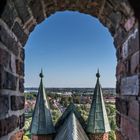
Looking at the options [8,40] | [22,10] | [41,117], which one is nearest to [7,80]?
[8,40]

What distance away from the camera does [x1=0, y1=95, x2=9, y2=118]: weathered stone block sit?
7.43 feet

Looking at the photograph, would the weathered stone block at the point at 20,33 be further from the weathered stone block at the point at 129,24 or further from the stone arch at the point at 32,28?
the weathered stone block at the point at 129,24

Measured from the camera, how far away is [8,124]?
2457 millimetres

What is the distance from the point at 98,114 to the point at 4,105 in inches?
647

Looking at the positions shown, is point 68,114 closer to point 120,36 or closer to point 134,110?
point 120,36

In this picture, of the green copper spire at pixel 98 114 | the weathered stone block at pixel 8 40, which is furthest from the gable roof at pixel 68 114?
the weathered stone block at pixel 8 40

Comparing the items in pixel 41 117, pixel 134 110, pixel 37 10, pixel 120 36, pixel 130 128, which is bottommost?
pixel 41 117

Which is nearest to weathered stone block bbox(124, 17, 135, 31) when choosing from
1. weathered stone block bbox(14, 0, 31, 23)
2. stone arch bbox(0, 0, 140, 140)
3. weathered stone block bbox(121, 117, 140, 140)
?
stone arch bbox(0, 0, 140, 140)

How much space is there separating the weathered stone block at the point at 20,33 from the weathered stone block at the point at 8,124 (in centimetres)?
65

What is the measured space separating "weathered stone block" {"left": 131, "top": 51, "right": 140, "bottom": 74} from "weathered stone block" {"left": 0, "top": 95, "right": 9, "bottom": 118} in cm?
86

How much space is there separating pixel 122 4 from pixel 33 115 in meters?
15.9

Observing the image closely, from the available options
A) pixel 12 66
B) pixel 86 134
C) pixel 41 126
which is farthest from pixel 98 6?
pixel 86 134

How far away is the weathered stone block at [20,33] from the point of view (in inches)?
106

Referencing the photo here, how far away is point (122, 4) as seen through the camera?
237 cm
